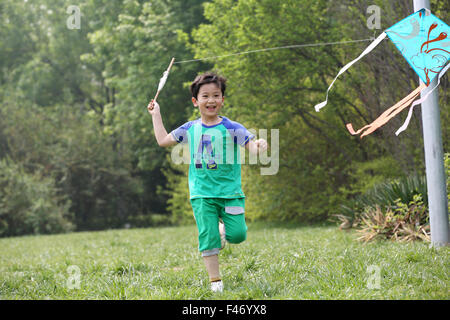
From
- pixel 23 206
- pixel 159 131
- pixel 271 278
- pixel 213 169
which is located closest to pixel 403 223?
pixel 271 278

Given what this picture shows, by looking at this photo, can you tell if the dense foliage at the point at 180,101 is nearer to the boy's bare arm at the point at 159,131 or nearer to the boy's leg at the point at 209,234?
the boy's bare arm at the point at 159,131

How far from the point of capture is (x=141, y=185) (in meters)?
22.5

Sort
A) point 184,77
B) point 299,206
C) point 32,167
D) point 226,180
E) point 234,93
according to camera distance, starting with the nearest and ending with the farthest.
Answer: point 226,180 → point 234,93 → point 299,206 → point 184,77 → point 32,167

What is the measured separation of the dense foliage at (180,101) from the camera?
35.3 feet

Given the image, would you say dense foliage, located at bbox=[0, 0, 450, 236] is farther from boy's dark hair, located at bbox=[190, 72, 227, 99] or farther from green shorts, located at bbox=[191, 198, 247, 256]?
green shorts, located at bbox=[191, 198, 247, 256]

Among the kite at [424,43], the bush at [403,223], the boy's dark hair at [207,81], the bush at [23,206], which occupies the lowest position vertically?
the bush at [23,206]

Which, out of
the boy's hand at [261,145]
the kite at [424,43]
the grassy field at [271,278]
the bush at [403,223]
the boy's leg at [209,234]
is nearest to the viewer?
the grassy field at [271,278]

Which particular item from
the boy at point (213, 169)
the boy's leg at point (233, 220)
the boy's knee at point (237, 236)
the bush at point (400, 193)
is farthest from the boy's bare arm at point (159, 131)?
the bush at point (400, 193)

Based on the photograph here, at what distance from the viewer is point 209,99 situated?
3914 millimetres

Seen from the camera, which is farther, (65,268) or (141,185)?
(141,185)

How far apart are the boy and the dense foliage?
757mm

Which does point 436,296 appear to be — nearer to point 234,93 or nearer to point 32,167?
point 234,93
